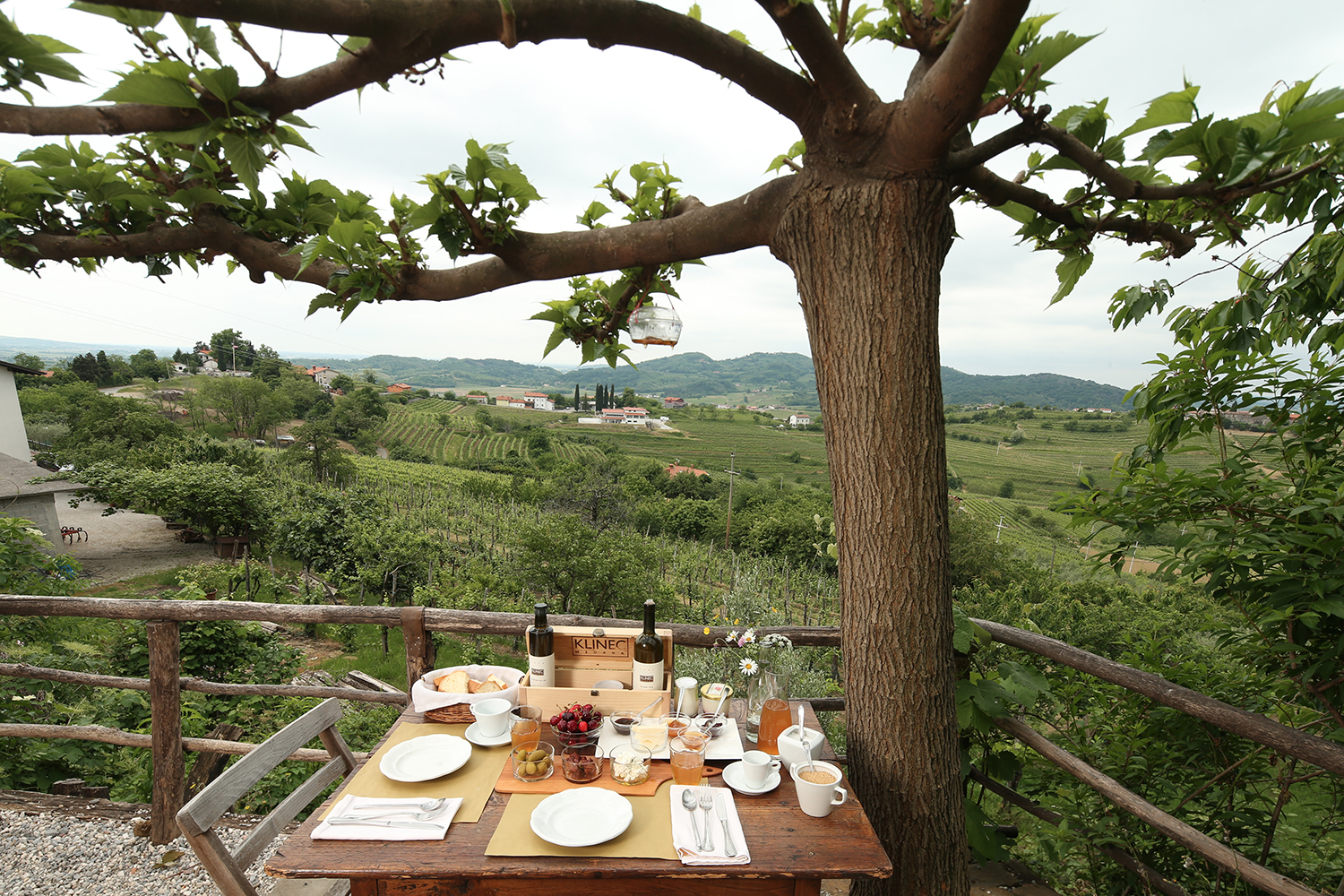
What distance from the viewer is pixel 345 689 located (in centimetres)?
201

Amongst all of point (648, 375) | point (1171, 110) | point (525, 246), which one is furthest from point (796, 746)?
point (648, 375)

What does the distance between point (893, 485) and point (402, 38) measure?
125 centimetres

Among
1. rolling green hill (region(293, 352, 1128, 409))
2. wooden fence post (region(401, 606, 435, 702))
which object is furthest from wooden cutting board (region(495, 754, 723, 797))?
rolling green hill (region(293, 352, 1128, 409))

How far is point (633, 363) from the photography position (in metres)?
1.94

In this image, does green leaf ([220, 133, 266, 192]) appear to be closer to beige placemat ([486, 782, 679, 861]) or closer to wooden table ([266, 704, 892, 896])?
wooden table ([266, 704, 892, 896])

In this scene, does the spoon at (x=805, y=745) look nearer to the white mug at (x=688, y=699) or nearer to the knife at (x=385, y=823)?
the white mug at (x=688, y=699)

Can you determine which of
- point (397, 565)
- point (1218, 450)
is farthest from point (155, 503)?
point (1218, 450)

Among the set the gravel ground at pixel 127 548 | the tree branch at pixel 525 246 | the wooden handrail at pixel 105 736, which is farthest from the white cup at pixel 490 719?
the gravel ground at pixel 127 548

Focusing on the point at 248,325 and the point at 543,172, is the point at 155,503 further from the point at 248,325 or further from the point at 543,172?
the point at 248,325

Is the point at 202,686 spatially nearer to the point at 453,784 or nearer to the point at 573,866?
the point at 453,784

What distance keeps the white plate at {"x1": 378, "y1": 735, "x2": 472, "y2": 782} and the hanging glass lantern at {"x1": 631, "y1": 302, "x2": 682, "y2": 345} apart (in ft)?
3.80

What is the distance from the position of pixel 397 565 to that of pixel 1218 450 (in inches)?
569

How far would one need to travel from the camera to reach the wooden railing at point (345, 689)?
1.70 meters

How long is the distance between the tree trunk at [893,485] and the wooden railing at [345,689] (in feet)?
1.86
